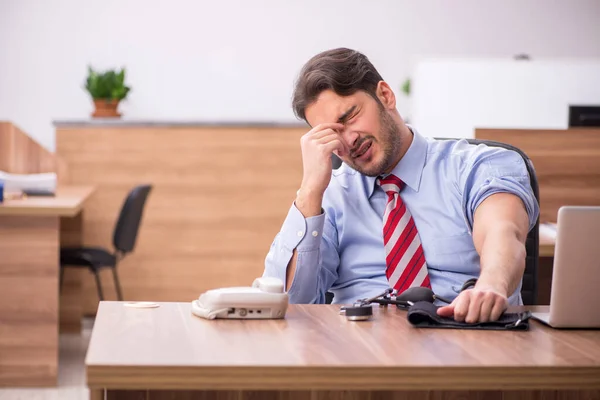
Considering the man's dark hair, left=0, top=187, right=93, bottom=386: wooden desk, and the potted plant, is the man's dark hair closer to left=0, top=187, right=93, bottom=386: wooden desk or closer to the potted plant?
left=0, top=187, right=93, bottom=386: wooden desk

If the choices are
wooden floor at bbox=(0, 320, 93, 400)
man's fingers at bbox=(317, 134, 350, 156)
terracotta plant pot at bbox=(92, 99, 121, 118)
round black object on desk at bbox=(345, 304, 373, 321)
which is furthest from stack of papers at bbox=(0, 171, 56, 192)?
round black object on desk at bbox=(345, 304, 373, 321)

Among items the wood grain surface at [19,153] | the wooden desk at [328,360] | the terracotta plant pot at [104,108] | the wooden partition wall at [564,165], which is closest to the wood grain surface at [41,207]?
the wood grain surface at [19,153]

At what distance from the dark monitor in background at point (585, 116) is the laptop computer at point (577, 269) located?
222 centimetres

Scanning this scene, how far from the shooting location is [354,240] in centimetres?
203

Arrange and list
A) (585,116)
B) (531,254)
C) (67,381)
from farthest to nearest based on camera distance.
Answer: (67,381) → (585,116) → (531,254)

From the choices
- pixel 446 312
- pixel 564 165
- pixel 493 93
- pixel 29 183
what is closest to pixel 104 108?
pixel 29 183

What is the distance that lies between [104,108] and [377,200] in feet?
12.0

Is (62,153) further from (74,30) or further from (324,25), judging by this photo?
(324,25)

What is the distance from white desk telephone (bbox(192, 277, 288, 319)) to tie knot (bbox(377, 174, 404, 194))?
0.58 meters

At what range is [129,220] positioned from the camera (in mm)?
4617

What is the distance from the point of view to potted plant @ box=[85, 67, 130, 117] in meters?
5.43

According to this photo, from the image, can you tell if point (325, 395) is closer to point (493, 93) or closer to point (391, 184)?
point (391, 184)

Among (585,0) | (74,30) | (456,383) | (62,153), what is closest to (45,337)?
(62,153)

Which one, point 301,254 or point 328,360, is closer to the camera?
point 328,360
